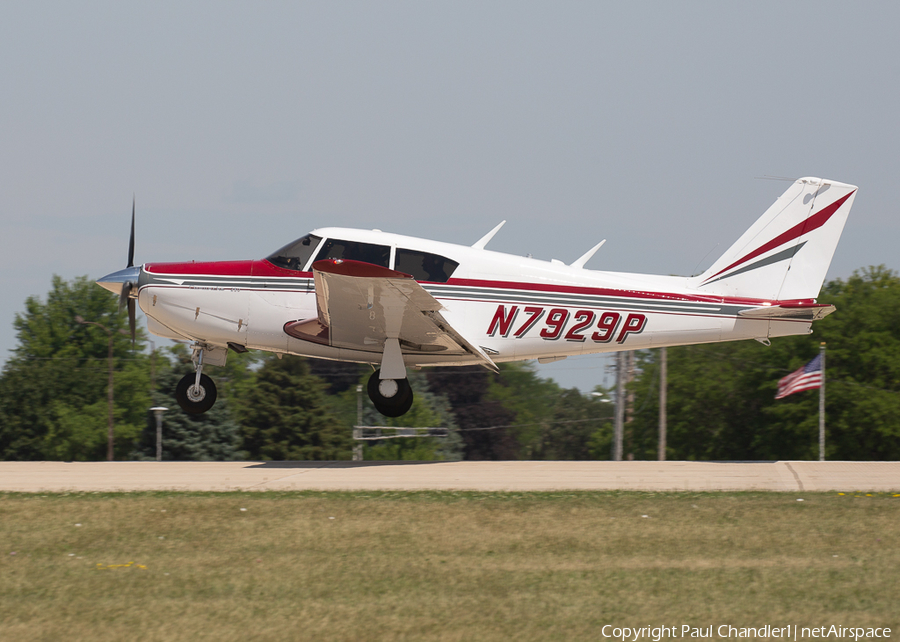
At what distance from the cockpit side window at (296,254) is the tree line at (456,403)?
2098 cm

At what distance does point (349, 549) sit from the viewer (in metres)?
8.74

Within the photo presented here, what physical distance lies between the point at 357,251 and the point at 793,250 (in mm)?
7026

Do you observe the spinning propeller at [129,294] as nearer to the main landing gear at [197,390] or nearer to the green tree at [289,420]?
the main landing gear at [197,390]

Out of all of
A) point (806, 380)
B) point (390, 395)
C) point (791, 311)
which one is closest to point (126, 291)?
point (390, 395)

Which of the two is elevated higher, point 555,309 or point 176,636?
point 555,309

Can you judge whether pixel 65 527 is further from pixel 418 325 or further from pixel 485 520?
pixel 418 325

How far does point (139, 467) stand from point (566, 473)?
6998 millimetres

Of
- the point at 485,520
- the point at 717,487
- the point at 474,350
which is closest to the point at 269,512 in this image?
the point at 485,520

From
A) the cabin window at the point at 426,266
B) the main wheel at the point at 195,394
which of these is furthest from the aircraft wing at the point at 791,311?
the main wheel at the point at 195,394

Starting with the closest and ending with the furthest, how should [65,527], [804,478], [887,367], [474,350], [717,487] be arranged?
[65,527]
[717,487]
[804,478]
[474,350]
[887,367]

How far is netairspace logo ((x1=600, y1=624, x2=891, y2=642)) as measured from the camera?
6.27 m

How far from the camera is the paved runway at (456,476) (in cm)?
1225

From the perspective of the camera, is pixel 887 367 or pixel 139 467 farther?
pixel 887 367

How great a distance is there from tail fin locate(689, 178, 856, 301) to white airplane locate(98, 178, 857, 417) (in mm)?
16
